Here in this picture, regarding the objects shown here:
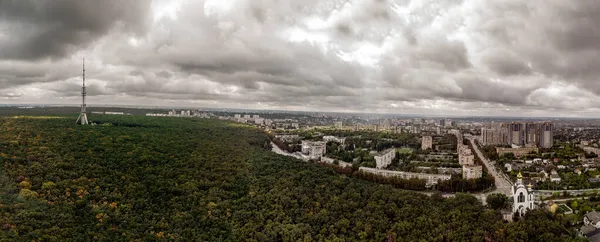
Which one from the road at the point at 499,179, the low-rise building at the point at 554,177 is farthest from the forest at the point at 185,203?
the low-rise building at the point at 554,177

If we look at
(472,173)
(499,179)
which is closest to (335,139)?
(472,173)

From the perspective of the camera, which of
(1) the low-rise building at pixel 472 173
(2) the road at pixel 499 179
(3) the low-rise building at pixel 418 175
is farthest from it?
(3) the low-rise building at pixel 418 175

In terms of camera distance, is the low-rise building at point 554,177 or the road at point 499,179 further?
the low-rise building at point 554,177

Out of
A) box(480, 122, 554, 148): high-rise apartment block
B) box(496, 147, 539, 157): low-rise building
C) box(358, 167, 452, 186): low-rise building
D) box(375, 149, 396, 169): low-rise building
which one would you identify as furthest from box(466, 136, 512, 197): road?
box(480, 122, 554, 148): high-rise apartment block

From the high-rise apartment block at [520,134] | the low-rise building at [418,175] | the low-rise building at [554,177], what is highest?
the high-rise apartment block at [520,134]

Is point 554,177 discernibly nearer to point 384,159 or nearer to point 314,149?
point 384,159

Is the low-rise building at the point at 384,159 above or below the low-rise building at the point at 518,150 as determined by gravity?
below

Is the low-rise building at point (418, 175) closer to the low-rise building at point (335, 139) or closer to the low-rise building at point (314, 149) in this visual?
the low-rise building at point (314, 149)

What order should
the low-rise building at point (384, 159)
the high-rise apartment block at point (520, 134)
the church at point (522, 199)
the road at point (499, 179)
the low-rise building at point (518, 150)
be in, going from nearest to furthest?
the church at point (522, 199)
the road at point (499, 179)
the low-rise building at point (384, 159)
the low-rise building at point (518, 150)
the high-rise apartment block at point (520, 134)
